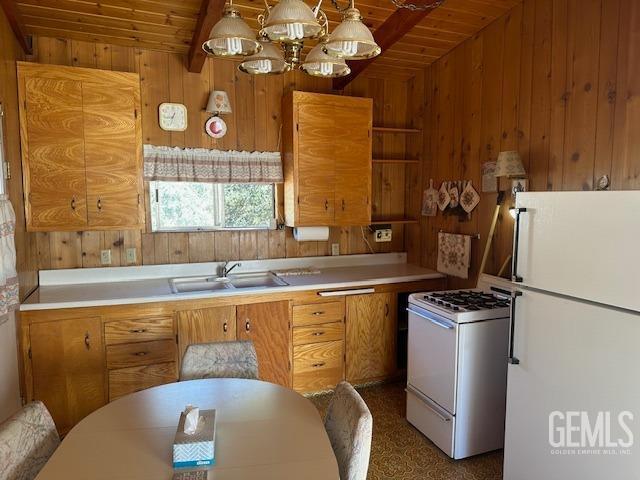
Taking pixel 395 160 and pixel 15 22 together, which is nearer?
pixel 15 22

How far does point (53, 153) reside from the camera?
2.70 metres

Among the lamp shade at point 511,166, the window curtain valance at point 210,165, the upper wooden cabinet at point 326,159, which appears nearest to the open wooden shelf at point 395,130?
the upper wooden cabinet at point 326,159

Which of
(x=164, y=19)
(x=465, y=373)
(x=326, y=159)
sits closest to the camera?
(x=465, y=373)

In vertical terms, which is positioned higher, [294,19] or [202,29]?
[202,29]

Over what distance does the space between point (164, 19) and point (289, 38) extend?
1744mm

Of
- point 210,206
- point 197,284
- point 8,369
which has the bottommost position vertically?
point 8,369

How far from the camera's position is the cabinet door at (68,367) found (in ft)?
8.37

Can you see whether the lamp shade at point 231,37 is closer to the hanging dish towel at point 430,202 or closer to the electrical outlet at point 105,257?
the electrical outlet at point 105,257

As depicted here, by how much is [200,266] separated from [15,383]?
54.8 inches

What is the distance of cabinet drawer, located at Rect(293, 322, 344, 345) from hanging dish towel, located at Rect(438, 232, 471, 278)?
3.32ft

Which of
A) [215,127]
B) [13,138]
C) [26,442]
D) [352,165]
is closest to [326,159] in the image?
[352,165]

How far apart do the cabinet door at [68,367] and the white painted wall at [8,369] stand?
0.15m

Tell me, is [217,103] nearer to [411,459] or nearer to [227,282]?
[227,282]

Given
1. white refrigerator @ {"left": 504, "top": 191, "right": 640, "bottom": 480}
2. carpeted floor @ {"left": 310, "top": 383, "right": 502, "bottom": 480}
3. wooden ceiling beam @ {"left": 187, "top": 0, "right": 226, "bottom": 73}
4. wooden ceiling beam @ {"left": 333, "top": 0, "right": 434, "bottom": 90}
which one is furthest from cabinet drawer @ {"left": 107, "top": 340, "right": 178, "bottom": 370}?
wooden ceiling beam @ {"left": 333, "top": 0, "right": 434, "bottom": 90}
